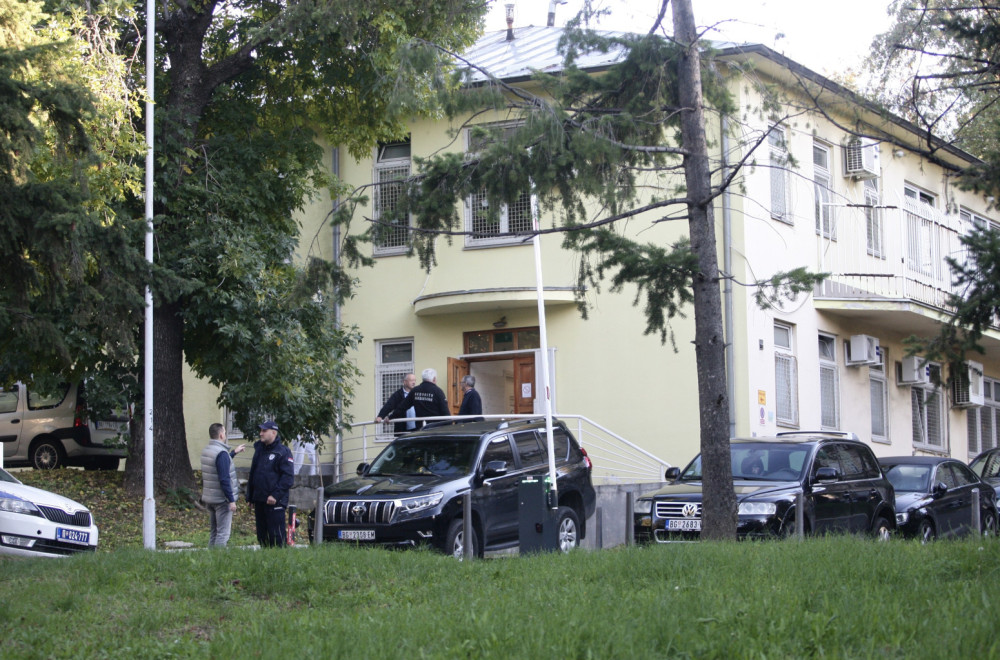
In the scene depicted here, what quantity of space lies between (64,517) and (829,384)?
615 inches

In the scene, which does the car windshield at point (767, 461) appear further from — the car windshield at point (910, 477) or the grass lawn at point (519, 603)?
the grass lawn at point (519, 603)

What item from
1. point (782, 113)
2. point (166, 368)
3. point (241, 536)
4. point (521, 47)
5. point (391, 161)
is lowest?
point (241, 536)

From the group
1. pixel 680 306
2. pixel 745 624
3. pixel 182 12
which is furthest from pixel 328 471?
pixel 745 624

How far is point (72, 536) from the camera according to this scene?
13.6m

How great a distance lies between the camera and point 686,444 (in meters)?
21.0

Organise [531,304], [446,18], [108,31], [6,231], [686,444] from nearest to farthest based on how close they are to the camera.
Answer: [6,231], [108,31], [446,18], [686,444], [531,304]

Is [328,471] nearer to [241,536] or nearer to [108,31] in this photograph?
[241,536]

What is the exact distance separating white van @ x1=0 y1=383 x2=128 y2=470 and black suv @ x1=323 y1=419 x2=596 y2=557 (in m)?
10.7

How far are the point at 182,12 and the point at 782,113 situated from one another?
37.1 ft

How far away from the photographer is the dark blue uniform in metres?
12.8

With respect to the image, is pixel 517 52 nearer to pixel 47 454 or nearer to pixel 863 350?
pixel 863 350

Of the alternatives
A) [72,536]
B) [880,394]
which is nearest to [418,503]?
[72,536]

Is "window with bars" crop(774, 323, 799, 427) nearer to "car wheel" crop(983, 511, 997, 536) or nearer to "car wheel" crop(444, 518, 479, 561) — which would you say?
"car wheel" crop(983, 511, 997, 536)

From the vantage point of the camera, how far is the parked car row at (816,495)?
13.5m
